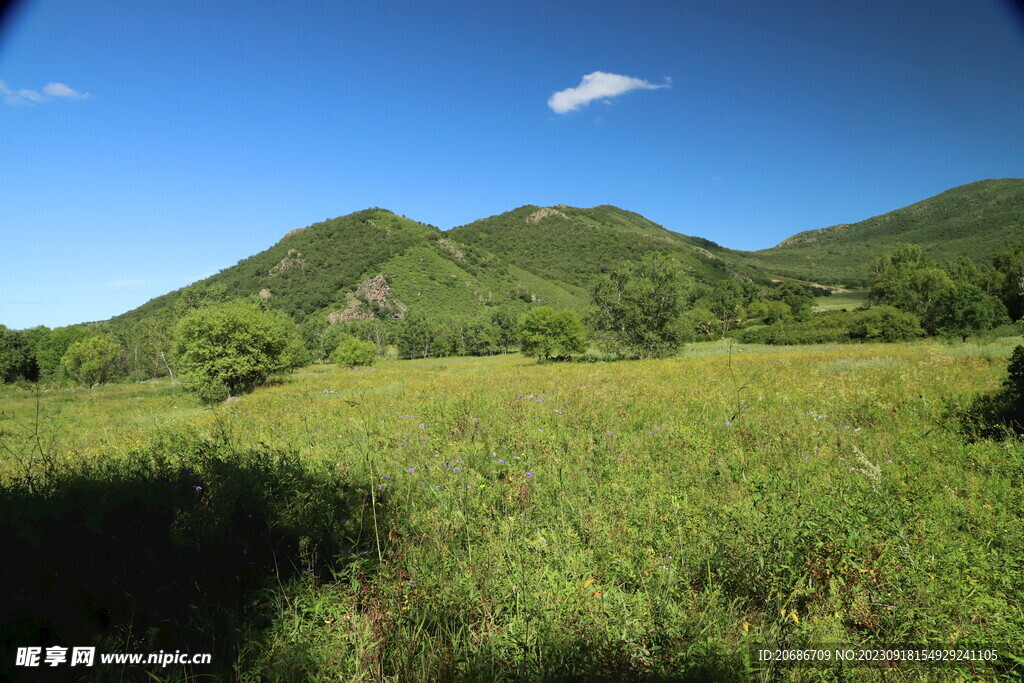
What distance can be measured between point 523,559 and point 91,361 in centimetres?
8762

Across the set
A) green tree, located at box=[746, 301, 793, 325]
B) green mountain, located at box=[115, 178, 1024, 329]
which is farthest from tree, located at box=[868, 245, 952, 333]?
green mountain, located at box=[115, 178, 1024, 329]

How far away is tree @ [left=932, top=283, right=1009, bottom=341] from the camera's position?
4625cm

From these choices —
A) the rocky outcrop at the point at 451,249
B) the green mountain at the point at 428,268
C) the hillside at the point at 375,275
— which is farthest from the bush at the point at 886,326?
the rocky outcrop at the point at 451,249

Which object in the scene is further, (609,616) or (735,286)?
(735,286)

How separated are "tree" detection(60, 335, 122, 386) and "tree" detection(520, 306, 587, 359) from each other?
209 feet

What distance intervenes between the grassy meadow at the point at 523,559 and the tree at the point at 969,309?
6113cm

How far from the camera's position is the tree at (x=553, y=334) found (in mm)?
51541

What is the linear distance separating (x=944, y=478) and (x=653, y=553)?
3.76 metres

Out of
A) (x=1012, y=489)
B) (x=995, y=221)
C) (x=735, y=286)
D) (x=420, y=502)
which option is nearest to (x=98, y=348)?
(x=420, y=502)

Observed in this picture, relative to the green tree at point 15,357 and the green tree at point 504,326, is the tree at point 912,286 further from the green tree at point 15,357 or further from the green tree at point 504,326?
the green tree at point 15,357

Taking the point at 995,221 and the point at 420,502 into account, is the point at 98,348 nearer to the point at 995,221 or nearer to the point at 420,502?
the point at 420,502

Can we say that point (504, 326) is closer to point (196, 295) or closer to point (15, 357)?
point (196, 295)

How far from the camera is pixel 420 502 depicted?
3889 mm

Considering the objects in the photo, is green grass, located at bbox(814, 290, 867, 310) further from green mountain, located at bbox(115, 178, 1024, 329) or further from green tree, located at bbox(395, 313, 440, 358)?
green tree, located at bbox(395, 313, 440, 358)
